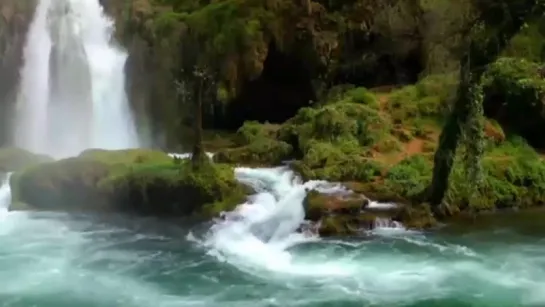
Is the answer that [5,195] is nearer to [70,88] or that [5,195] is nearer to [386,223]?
[70,88]

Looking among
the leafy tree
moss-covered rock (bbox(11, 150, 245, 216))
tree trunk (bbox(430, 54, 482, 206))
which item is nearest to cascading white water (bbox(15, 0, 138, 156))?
moss-covered rock (bbox(11, 150, 245, 216))

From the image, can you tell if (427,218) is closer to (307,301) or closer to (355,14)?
(307,301)

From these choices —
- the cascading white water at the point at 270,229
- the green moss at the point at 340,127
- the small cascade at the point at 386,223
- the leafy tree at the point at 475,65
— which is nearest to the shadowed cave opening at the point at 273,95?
the green moss at the point at 340,127

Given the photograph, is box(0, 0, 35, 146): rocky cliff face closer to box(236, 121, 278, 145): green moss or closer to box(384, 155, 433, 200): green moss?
box(236, 121, 278, 145): green moss

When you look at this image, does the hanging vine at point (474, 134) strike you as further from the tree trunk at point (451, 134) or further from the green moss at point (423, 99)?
the green moss at point (423, 99)

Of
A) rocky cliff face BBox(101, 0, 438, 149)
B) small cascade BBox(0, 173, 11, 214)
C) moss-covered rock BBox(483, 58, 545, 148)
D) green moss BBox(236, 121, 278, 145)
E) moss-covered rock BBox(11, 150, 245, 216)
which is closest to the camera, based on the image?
moss-covered rock BBox(11, 150, 245, 216)

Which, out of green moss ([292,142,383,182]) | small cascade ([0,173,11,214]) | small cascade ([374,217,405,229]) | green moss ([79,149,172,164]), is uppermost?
green moss ([79,149,172,164])

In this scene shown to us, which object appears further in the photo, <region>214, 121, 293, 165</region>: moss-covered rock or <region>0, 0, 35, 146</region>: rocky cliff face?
<region>0, 0, 35, 146</region>: rocky cliff face
